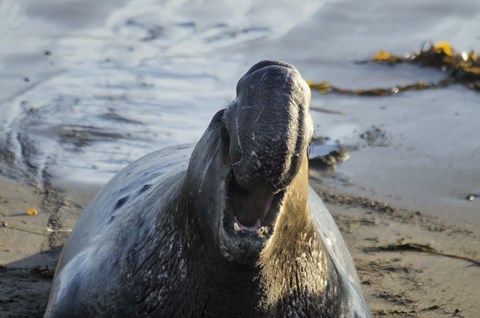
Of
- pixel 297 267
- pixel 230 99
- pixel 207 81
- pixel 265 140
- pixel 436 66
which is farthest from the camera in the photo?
pixel 436 66

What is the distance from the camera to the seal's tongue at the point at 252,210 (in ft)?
12.9

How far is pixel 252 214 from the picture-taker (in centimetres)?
395

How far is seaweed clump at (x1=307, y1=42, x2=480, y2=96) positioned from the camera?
1080 cm

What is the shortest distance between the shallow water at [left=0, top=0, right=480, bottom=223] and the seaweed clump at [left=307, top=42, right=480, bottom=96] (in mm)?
113

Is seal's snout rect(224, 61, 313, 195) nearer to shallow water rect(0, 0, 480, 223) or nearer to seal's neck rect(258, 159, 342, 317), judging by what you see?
seal's neck rect(258, 159, 342, 317)

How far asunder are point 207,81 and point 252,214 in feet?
21.9

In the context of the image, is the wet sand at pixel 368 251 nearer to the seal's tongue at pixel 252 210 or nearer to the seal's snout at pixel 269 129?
the seal's tongue at pixel 252 210

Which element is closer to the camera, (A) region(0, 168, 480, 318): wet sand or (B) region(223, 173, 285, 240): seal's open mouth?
(B) region(223, 173, 285, 240): seal's open mouth

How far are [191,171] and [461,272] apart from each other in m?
3.30

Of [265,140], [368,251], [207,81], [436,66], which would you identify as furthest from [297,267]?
[436,66]

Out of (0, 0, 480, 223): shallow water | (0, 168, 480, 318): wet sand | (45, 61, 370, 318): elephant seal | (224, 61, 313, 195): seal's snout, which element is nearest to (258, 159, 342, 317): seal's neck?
(45, 61, 370, 318): elephant seal

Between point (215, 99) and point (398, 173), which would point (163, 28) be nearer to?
point (215, 99)

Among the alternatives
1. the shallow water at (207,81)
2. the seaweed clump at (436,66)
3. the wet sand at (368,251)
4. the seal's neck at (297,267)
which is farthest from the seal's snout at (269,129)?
the seaweed clump at (436,66)

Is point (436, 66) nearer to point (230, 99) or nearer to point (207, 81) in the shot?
point (207, 81)
